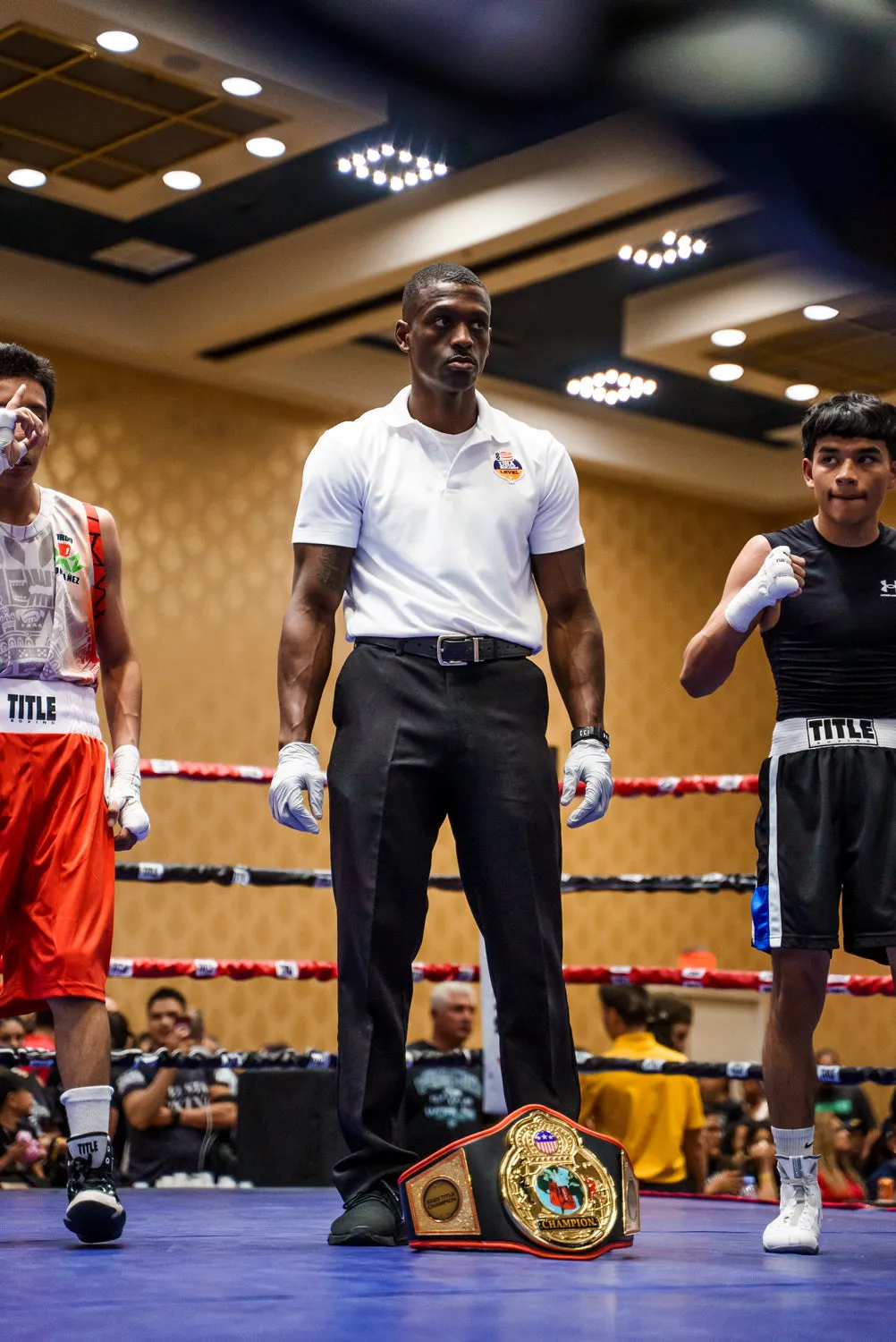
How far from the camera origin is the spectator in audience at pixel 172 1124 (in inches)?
161

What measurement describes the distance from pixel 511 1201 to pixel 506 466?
1016 mm

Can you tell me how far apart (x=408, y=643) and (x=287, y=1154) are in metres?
1.62

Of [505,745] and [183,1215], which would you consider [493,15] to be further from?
[183,1215]

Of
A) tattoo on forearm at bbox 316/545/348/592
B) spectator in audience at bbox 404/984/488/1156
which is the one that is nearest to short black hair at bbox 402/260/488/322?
tattoo on forearm at bbox 316/545/348/592

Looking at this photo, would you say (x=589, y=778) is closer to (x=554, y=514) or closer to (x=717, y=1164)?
(x=554, y=514)

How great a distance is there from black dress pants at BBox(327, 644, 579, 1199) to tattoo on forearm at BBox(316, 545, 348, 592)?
0.45ft

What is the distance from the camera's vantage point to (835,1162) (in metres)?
5.55

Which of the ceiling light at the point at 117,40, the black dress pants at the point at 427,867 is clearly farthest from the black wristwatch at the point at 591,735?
the ceiling light at the point at 117,40

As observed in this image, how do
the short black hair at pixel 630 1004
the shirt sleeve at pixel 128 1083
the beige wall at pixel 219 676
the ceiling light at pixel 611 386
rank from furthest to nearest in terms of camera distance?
1. the ceiling light at pixel 611 386
2. the beige wall at pixel 219 676
3. the short black hair at pixel 630 1004
4. the shirt sleeve at pixel 128 1083

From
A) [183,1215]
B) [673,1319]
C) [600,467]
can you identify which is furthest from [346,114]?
[673,1319]

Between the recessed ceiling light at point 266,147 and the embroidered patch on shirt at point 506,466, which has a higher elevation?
the recessed ceiling light at point 266,147

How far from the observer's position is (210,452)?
812cm

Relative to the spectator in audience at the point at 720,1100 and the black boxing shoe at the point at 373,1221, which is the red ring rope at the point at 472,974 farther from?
the spectator in audience at the point at 720,1100

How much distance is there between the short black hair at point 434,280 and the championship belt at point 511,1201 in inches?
45.6
